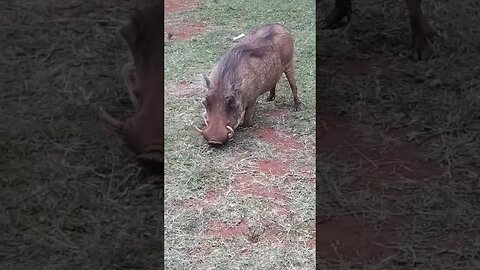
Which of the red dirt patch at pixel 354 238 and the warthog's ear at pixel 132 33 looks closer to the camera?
the red dirt patch at pixel 354 238

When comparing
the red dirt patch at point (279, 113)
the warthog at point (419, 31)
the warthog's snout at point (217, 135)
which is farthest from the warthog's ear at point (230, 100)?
the warthog at point (419, 31)

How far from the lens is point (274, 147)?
2785mm

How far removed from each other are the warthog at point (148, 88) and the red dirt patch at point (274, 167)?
1.19ft

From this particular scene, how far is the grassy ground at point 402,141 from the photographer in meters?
2.14

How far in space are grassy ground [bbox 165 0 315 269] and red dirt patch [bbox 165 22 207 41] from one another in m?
0.31

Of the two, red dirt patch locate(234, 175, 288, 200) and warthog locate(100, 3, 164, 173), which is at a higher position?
warthog locate(100, 3, 164, 173)

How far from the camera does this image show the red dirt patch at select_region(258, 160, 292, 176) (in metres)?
2.59

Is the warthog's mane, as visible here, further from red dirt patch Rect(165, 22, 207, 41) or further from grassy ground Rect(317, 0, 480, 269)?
red dirt patch Rect(165, 22, 207, 41)

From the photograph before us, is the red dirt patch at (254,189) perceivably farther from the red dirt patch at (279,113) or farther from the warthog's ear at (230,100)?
the red dirt patch at (279,113)

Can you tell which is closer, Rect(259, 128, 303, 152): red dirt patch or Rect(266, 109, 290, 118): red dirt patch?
Rect(259, 128, 303, 152): red dirt patch

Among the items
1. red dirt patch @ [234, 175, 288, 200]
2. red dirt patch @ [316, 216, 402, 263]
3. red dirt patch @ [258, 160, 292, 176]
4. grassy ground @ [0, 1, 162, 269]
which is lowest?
red dirt patch @ [258, 160, 292, 176]

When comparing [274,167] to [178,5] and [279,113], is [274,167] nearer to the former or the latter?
[279,113]

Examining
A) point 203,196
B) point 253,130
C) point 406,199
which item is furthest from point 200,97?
point 406,199

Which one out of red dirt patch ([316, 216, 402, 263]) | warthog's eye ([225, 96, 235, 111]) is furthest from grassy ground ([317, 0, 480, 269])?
warthog's eye ([225, 96, 235, 111])
